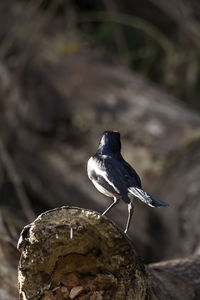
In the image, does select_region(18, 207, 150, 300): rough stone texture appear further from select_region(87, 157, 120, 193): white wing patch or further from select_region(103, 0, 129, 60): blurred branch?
select_region(103, 0, 129, 60): blurred branch

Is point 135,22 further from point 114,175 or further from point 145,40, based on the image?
point 114,175

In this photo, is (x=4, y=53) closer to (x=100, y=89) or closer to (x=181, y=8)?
(x=100, y=89)

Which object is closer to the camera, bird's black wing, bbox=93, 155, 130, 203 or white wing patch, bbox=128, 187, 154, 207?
white wing patch, bbox=128, 187, 154, 207

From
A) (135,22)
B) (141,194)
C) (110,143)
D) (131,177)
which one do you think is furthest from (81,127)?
(141,194)

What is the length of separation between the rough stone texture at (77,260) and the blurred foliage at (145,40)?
4167 mm

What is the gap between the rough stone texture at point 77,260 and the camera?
5.89 feet

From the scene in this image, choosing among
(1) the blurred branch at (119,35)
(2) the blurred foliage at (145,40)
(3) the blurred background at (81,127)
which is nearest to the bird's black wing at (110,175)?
(3) the blurred background at (81,127)

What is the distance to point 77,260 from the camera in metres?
1.89

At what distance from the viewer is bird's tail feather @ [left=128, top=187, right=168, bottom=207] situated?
1866 mm

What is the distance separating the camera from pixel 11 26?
5328mm

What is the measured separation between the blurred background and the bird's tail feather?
1618 mm

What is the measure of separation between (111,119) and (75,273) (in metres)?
2.59

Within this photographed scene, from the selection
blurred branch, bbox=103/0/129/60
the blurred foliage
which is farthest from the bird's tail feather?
blurred branch, bbox=103/0/129/60

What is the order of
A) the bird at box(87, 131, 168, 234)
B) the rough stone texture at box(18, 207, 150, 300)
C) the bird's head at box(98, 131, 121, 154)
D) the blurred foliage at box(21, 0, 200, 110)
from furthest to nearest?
the blurred foliage at box(21, 0, 200, 110)
the bird's head at box(98, 131, 121, 154)
the bird at box(87, 131, 168, 234)
the rough stone texture at box(18, 207, 150, 300)
